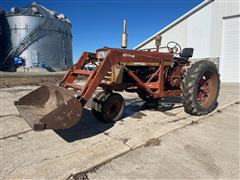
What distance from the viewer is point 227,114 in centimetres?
445

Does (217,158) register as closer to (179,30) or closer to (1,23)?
(179,30)

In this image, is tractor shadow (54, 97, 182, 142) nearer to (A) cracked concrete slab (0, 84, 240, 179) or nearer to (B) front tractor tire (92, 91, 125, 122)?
(A) cracked concrete slab (0, 84, 240, 179)

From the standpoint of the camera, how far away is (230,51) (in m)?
10.4

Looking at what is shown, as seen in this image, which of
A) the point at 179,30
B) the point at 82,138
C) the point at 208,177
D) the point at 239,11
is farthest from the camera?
the point at 179,30

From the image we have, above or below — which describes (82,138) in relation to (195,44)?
below

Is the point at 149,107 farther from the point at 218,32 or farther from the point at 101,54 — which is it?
the point at 218,32

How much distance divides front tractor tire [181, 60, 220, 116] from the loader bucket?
7.10 ft

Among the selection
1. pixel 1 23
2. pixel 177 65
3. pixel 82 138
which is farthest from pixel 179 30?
pixel 1 23

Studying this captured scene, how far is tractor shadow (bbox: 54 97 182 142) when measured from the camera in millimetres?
3260

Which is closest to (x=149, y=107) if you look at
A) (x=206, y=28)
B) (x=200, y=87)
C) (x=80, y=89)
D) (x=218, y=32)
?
(x=200, y=87)

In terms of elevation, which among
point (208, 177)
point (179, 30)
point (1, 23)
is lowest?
point (208, 177)

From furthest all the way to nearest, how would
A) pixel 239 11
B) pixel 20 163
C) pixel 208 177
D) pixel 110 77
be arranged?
pixel 239 11 → pixel 110 77 → pixel 20 163 → pixel 208 177

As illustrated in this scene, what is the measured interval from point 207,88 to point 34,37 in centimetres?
→ 2498

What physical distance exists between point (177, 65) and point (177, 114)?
45.7 inches
